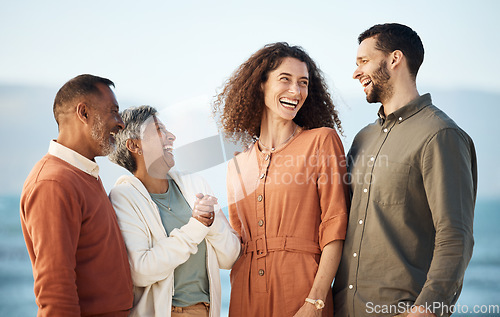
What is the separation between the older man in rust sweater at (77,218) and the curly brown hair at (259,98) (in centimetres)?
76

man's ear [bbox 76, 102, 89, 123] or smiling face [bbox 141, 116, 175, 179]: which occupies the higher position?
man's ear [bbox 76, 102, 89, 123]

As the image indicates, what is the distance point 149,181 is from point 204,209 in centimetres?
34

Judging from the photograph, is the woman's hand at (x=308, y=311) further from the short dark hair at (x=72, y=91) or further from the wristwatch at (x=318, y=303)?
the short dark hair at (x=72, y=91)

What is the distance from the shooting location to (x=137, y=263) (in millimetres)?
2250

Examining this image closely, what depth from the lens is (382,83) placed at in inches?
101

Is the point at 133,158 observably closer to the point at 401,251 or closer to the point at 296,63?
the point at 296,63

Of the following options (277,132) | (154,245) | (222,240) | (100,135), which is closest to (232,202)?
(222,240)

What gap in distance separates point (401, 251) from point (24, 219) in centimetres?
151

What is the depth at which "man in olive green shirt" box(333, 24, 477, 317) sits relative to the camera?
2117 mm

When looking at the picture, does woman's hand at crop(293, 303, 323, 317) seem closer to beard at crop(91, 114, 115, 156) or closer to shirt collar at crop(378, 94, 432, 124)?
shirt collar at crop(378, 94, 432, 124)

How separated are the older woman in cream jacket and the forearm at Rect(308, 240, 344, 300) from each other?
1.33ft

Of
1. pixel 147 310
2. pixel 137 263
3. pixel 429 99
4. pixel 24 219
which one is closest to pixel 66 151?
pixel 24 219

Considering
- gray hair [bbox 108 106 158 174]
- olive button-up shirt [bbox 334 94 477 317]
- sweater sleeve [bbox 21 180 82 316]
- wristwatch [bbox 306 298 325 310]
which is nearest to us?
sweater sleeve [bbox 21 180 82 316]

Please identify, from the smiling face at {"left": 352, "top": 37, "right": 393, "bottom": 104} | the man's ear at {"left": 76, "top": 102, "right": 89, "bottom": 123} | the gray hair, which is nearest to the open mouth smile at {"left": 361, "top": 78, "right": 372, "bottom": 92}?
the smiling face at {"left": 352, "top": 37, "right": 393, "bottom": 104}
